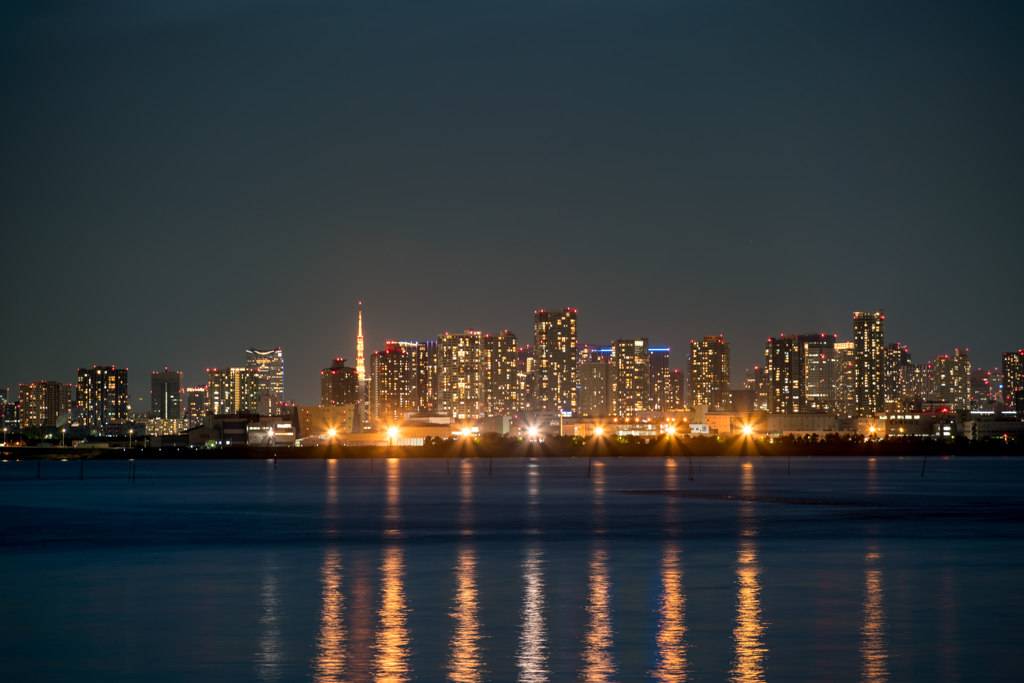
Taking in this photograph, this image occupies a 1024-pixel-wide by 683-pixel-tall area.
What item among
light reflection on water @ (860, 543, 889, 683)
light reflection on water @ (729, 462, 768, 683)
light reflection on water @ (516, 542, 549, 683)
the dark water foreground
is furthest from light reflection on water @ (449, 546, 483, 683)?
light reflection on water @ (860, 543, 889, 683)

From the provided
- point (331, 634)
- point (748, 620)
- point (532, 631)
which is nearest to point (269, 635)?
point (331, 634)

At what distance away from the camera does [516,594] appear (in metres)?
31.7

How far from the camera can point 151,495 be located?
311 feet

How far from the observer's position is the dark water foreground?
2138cm

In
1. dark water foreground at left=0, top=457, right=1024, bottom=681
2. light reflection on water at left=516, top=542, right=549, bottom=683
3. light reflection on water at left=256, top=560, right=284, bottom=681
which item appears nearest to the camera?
light reflection on water at left=516, top=542, right=549, bottom=683

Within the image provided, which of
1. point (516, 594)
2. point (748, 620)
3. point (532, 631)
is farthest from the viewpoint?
point (516, 594)

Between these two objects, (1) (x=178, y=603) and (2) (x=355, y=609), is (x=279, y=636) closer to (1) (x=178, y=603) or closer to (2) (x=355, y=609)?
(2) (x=355, y=609)

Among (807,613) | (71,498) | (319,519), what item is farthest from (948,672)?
(71,498)

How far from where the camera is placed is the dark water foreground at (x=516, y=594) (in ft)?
70.1

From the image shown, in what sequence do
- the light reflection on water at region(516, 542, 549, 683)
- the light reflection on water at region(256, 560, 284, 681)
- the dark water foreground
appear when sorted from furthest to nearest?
the dark water foreground, the light reflection on water at region(256, 560, 284, 681), the light reflection on water at region(516, 542, 549, 683)

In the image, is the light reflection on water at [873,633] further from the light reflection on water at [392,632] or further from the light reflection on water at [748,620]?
the light reflection on water at [392,632]

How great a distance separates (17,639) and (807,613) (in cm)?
1796

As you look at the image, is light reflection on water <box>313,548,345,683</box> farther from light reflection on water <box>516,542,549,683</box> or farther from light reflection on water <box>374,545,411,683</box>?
light reflection on water <box>516,542,549,683</box>

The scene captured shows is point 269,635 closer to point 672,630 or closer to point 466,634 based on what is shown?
point 466,634
